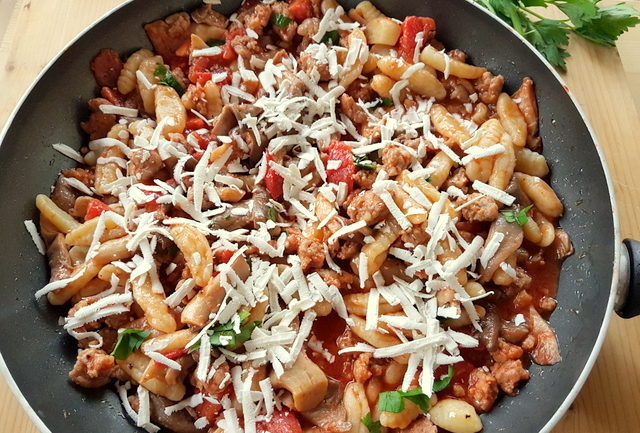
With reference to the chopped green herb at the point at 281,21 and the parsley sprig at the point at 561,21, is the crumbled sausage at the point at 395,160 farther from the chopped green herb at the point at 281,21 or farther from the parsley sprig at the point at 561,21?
the parsley sprig at the point at 561,21

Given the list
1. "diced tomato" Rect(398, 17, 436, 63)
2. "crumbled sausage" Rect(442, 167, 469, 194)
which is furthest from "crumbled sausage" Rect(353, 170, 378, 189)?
"diced tomato" Rect(398, 17, 436, 63)

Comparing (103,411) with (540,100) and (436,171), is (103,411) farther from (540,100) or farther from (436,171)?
(540,100)

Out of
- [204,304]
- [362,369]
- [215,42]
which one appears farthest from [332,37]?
[362,369]

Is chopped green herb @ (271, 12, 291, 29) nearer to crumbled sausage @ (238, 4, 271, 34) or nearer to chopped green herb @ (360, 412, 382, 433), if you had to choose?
crumbled sausage @ (238, 4, 271, 34)

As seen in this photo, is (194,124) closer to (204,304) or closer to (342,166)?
(342,166)

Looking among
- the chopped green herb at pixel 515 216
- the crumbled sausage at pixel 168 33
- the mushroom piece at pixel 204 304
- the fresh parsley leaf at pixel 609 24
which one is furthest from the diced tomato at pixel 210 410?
the fresh parsley leaf at pixel 609 24

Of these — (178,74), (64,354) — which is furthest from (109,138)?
(64,354)
